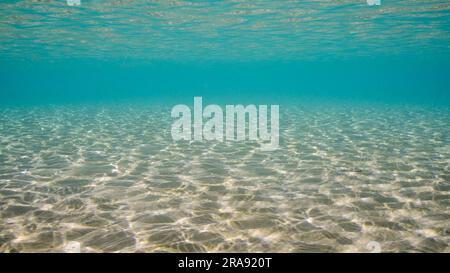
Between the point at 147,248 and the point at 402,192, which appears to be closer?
the point at 147,248

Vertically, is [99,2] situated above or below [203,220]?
above

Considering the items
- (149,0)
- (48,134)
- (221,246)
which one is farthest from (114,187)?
(149,0)

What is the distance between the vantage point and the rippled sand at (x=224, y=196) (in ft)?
17.7

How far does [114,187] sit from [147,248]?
11.2ft

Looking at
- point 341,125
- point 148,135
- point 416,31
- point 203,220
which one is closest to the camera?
point 203,220

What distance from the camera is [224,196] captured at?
24.6 ft

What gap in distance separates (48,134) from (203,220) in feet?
42.3

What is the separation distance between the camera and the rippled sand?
5391 mm

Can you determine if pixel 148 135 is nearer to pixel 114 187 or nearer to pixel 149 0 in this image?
pixel 114 187

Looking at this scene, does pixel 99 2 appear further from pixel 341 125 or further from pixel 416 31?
pixel 416 31

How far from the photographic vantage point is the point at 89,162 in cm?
1056

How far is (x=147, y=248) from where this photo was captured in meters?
5.10

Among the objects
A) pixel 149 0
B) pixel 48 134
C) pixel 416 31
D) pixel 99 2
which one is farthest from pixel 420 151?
pixel 416 31

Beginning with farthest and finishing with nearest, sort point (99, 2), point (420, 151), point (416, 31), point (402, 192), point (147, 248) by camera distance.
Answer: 1. point (416, 31)
2. point (99, 2)
3. point (420, 151)
4. point (402, 192)
5. point (147, 248)
